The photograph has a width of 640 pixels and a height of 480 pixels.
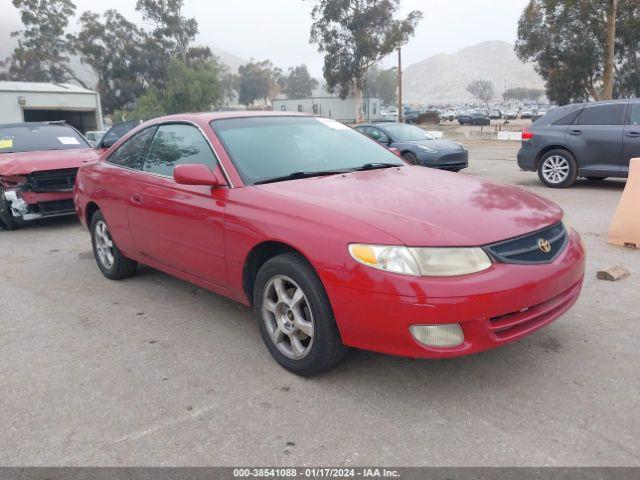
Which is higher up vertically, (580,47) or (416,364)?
Result: (580,47)

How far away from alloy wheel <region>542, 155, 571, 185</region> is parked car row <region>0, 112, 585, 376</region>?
261 inches

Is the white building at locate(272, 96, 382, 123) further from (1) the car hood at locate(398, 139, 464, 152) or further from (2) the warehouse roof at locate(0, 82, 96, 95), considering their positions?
(1) the car hood at locate(398, 139, 464, 152)

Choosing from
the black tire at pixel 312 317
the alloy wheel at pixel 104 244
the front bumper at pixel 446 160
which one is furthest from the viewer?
the front bumper at pixel 446 160

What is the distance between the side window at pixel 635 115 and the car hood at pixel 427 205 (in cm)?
668

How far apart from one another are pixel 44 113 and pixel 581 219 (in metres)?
32.9

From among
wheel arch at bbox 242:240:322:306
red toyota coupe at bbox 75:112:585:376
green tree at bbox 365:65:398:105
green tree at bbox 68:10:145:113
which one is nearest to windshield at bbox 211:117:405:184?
red toyota coupe at bbox 75:112:585:376

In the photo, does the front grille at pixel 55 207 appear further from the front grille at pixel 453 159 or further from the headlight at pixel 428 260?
the front grille at pixel 453 159

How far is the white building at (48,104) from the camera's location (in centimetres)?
2888

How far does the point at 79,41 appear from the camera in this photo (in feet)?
191

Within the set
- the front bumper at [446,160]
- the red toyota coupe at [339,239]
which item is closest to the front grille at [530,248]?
the red toyota coupe at [339,239]

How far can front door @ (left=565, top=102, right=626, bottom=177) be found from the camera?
361 inches

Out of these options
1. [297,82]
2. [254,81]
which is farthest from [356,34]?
[297,82]

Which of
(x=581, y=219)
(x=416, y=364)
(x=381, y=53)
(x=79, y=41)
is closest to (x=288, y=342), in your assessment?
(x=416, y=364)

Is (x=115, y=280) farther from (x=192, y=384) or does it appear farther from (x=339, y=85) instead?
(x=339, y=85)
